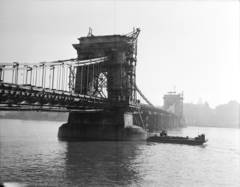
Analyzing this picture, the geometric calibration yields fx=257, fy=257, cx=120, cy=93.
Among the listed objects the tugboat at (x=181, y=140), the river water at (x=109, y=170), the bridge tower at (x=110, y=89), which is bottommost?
the river water at (x=109, y=170)

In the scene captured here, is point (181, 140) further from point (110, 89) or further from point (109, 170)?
point (109, 170)

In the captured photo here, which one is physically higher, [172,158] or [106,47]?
[106,47]

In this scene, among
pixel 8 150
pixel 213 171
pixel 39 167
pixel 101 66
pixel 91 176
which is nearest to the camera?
pixel 91 176

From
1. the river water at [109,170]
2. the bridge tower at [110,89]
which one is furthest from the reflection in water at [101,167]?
the bridge tower at [110,89]

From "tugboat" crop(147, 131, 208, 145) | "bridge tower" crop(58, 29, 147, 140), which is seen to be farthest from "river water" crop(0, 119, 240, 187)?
"tugboat" crop(147, 131, 208, 145)

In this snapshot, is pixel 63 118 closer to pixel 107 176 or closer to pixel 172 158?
pixel 172 158

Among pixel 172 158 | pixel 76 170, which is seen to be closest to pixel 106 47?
pixel 172 158

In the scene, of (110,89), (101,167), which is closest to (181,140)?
(110,89)

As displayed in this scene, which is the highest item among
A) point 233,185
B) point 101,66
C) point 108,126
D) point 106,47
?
point 106,47

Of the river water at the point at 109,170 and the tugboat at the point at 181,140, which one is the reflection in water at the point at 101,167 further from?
the tugboat at the point at 181,140
